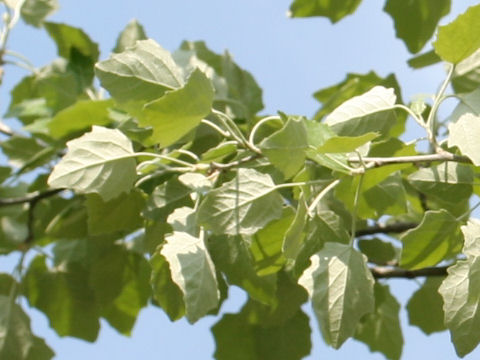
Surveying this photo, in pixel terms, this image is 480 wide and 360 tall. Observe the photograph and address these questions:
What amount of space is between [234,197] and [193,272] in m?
0.10

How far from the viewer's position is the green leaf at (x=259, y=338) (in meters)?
1.62

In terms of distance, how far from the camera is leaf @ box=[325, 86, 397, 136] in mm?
1128

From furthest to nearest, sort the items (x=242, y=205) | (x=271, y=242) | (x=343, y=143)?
(x=271, y=242)
(x=242, y=205)
(x=343, y=143)

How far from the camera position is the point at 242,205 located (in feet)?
3.54

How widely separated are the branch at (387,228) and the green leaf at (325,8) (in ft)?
1.37

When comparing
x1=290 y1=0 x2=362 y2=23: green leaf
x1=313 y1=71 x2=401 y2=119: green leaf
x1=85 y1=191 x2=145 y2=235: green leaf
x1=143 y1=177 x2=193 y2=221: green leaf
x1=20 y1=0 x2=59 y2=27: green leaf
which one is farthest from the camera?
x1=20 y1=0 x2=59 y2=27: green leaf

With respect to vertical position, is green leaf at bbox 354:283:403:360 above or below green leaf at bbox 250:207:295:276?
below

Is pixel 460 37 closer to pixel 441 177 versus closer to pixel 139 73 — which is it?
pixel 441 177

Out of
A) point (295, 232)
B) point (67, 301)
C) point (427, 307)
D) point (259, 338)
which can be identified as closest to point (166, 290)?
point (295, 232)

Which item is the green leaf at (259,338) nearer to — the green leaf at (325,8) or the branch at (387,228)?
the branch at (387,228)

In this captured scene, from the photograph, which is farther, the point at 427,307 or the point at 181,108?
the point at 427,307

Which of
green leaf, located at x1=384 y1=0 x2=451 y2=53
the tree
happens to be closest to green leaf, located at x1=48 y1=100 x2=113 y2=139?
the tree

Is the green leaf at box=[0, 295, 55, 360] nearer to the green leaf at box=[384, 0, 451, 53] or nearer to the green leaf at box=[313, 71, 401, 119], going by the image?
the green leaf at box=[313, 71, 401, 119]

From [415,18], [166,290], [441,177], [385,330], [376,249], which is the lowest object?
[385,330]
